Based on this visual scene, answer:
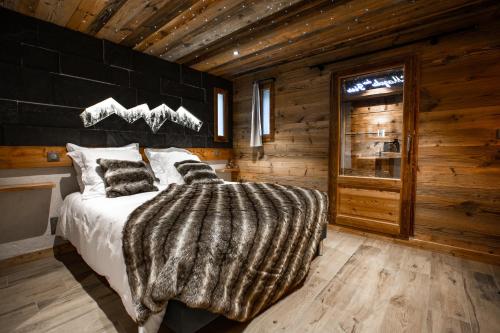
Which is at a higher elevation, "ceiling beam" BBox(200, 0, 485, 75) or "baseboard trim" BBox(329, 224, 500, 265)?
"ceiling beam" BBox(200, 0, 485, 75)

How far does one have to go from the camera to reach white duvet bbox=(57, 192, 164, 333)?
1.30 m

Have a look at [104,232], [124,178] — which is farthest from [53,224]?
[104,232]

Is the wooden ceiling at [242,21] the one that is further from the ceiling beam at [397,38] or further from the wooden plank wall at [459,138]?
the wooden plank wall at [459,138]

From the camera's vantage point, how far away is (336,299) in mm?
1735

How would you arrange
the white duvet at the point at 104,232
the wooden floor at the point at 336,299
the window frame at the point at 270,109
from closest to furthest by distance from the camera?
the white duvet at the point at 104,232 < the wooden floor at the point at 336,299 < the window frame at the point at 270,109

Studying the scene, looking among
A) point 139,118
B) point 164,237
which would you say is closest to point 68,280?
point 164,237

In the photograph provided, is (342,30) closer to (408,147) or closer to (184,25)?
(408,147)

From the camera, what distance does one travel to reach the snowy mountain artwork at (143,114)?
273cm

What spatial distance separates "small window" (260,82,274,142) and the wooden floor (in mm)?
2138

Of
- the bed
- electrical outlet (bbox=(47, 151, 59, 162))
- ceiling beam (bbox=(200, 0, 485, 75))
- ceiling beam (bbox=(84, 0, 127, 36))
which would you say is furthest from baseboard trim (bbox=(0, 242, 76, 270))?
ceiling beam (bbox=(200, 0, 485, 75))

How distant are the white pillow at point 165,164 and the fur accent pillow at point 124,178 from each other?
460 millimetres

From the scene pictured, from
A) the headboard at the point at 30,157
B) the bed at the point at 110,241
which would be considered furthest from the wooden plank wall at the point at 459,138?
the headboard at the point at 30,157

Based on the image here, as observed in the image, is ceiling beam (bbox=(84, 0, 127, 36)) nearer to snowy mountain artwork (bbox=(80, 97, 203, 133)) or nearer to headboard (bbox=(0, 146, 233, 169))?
snowy mountain artwork (bbox=(80, 97, 203, 133))

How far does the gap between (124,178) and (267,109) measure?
2.45 m
